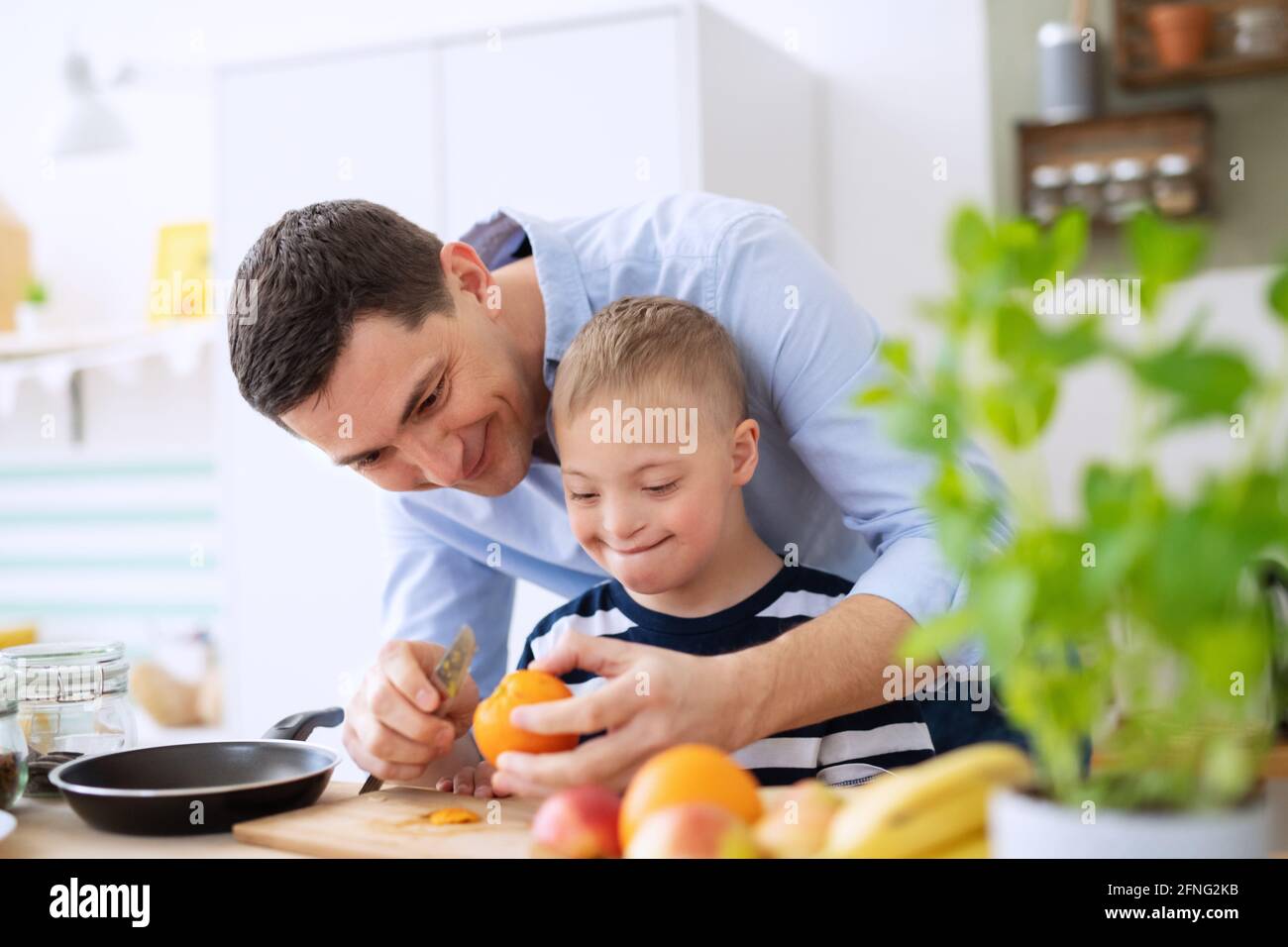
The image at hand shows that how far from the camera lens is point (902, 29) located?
3.13 m

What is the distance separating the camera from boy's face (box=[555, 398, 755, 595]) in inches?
51.3

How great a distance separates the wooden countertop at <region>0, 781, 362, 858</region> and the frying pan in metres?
0.01

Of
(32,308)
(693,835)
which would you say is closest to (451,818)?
(693,835)

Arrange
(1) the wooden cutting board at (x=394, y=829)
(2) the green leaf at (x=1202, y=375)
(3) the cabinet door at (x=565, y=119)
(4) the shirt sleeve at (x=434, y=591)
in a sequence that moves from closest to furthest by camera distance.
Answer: (2) the green leaf at (x=1202, y=375) → (1) the wooden cutting board at (x=394, y=829) → (4) the shirt sleeve at (x=434, y=591) → (3) the cabinet door at (x=565, y=119)

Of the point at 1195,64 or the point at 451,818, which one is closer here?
the point at 451,818

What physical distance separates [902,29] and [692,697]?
8.43 feet

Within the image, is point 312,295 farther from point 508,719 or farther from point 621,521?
point 508,719

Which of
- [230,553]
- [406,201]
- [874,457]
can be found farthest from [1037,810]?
[230,553]

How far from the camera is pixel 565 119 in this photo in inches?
106

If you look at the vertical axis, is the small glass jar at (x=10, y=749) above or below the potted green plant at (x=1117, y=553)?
below

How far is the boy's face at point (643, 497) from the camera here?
1.30 metres

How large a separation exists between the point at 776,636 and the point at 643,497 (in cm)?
23

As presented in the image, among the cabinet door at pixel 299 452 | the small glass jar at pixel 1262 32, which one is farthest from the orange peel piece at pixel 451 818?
the small glass jar at pixel 1262 32

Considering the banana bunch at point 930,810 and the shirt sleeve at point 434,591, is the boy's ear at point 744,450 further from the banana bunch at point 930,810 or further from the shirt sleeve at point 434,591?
the banana bunch at point 930,810
